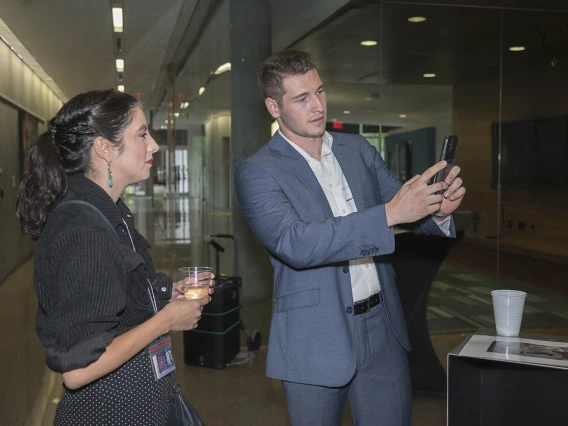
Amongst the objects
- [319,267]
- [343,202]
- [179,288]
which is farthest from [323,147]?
[179,288]

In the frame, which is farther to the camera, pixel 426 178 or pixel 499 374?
pixel 499 374

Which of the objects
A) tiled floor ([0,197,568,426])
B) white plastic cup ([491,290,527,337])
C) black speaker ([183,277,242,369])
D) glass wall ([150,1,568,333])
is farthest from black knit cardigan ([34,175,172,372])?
glass wall ([150,1,568,333])

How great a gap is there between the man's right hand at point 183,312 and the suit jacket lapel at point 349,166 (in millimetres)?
651

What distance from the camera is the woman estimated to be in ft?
4.54

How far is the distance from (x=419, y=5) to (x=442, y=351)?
10.4 ft

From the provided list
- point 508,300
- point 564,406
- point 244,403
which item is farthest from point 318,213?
point 244,403

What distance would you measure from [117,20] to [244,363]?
4.89 meters

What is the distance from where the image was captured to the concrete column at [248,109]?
6.30 metres

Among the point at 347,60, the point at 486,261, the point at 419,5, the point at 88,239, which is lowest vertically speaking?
the point at 486,261

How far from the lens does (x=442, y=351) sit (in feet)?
17.8

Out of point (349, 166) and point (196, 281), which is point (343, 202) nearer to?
point (349, 166)

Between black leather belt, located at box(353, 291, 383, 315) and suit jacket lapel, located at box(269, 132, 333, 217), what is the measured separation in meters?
0.30

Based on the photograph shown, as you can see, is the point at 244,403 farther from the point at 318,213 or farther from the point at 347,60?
the point at 347,60

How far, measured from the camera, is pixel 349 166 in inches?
81.6
